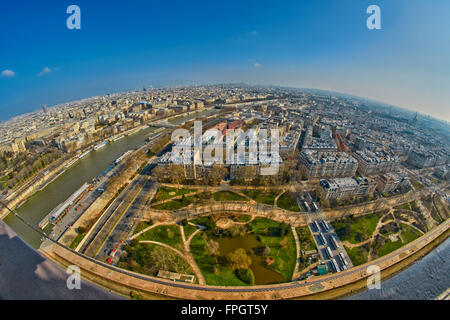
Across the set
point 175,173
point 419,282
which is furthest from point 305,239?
point 175,173

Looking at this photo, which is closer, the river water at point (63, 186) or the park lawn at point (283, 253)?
the park lawn at point (283, 253)

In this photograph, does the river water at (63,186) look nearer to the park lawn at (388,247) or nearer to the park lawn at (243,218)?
the park lawn at (243,218)

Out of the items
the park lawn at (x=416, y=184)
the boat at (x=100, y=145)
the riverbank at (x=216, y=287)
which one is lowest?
the riverbank at (x=216, y=287)

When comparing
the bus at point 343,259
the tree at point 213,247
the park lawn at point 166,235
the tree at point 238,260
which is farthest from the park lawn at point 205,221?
the bus at point 343,259

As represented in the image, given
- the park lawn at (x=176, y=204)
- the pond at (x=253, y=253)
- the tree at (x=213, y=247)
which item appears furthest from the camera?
the park lawn at (x=176, y=204)

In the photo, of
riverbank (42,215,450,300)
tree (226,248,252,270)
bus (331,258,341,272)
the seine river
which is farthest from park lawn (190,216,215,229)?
the seine river
